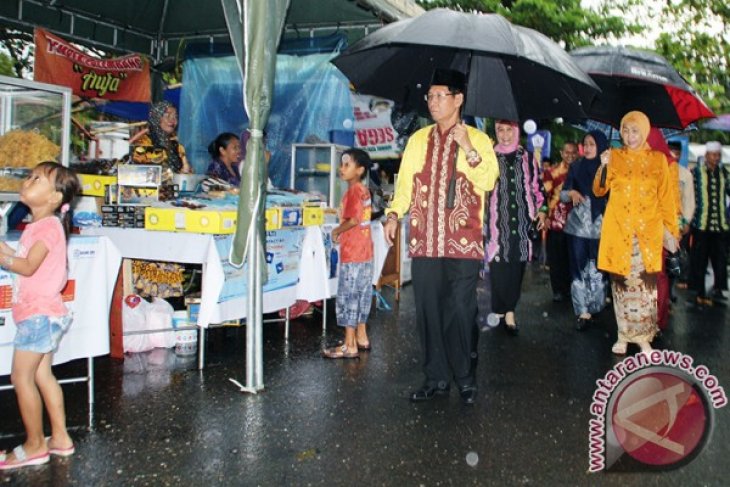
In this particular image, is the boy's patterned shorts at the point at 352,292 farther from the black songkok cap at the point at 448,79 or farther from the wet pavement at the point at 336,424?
the black songkok cap at the point at 448,79

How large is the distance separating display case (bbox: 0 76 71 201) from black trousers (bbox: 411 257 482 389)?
2697 mm

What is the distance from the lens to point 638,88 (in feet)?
23.0

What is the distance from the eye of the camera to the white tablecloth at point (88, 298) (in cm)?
443

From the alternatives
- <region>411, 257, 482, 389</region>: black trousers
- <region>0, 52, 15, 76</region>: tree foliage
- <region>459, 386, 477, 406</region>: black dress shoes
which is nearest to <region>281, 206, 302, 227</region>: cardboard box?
<region>411, 257, 482, 389</region>: black trousers

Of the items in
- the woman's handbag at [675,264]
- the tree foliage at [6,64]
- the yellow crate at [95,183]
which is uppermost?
the tree foliage at [6,64]

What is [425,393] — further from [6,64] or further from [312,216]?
[6,64]

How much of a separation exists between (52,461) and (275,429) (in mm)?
1226

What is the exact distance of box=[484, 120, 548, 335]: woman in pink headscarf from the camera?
683cm

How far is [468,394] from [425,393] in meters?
0.29

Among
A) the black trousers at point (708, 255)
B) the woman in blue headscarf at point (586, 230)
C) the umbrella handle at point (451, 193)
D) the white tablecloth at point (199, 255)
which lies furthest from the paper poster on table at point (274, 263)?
the black trousers at point (708, 255)

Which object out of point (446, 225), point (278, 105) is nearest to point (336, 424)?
point (446, 225)

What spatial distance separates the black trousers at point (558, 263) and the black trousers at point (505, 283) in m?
2.35

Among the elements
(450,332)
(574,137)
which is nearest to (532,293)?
(450,332)

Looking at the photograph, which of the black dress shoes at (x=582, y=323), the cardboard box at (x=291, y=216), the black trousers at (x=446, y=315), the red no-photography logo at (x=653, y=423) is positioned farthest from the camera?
the black dress shoes at (x=582, y=323)
